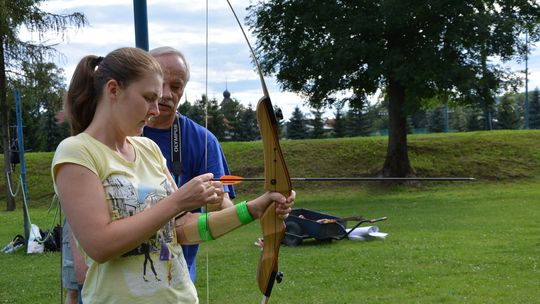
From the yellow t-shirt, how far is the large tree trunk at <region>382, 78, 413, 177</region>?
2005cm

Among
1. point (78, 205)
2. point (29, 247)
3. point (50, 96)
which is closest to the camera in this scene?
point (78, 205)

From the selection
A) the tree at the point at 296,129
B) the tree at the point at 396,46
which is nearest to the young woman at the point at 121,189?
the tree at the point at 396,46

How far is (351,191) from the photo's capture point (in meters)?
21.0

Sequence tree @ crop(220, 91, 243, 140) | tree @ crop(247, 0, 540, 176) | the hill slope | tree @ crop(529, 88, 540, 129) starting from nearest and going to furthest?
1. tree @ crop(220, 91, 243, 140)
2. tree @ crop(247, 0, 540, 176)
3. the hill slope
4. tree @ crop(529, 88, 540, 129)

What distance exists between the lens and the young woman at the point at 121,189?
1.67m

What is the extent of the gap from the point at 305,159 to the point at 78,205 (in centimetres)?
2242

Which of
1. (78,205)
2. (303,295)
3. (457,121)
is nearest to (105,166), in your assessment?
(78,205)

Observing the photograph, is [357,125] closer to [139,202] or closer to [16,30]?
[16,30]

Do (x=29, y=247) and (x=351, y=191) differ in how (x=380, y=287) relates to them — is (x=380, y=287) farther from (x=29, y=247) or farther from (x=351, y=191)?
(x=351, y=191)

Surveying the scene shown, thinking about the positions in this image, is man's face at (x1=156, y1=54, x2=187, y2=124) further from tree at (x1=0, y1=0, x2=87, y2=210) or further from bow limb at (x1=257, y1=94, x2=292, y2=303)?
tree at (x1=0, y1=0, x2=87, y2=210)

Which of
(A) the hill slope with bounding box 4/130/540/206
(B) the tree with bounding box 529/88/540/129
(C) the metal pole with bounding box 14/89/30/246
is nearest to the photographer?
(C) the metal pole with bounding box 14/89/30/246

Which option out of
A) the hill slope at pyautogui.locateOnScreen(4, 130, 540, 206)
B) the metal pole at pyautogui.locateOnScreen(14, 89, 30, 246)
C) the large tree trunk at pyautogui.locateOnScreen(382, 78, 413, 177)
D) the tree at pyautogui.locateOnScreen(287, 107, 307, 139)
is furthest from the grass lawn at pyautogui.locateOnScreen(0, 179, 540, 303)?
the tree at pyautogui.locateOnScreen(287, 107, 307, 139)

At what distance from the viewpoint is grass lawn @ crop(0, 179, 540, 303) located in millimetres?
6789

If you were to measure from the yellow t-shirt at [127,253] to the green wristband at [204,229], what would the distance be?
0.86ft
